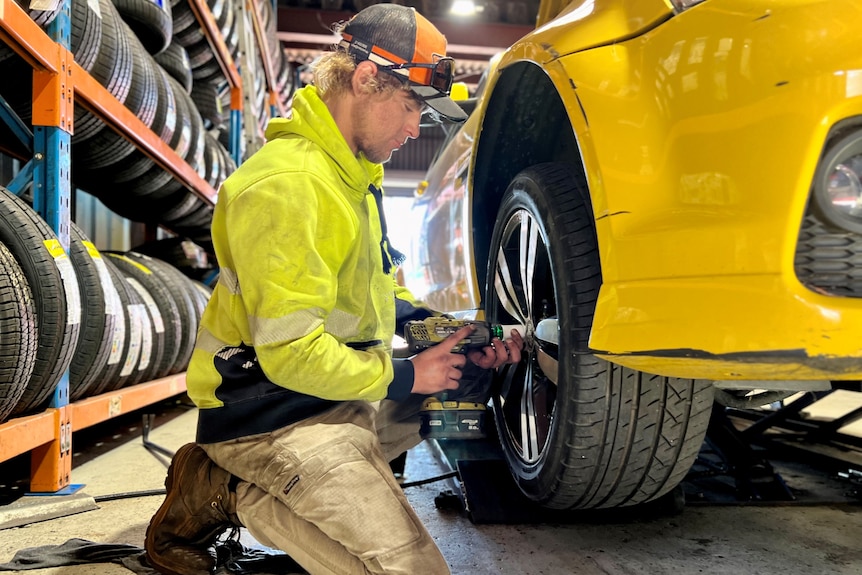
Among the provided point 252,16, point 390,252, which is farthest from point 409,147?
point 390,252

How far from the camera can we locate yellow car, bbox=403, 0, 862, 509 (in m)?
0.84

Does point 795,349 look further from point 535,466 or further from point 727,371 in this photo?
point 535,466

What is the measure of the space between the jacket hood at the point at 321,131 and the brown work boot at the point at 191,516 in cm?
69

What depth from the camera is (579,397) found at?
118 centimetres

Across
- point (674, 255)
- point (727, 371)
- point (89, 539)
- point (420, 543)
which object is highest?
point (674, 255)

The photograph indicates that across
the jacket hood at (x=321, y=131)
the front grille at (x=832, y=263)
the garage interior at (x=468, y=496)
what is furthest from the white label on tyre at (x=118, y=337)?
the front grille at (x=832, y=263)

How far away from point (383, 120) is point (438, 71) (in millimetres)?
166

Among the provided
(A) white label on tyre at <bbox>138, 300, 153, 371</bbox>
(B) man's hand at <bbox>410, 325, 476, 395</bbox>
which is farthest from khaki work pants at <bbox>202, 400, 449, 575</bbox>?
(A) white label on tyre at <bbox>138, 300, 153, 371</bbox>

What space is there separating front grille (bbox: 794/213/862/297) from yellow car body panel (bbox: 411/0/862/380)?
0.08 feet

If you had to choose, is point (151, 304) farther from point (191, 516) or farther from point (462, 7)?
point (462, 7)

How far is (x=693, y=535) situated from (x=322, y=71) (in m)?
1.41

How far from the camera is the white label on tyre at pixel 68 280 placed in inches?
71.2

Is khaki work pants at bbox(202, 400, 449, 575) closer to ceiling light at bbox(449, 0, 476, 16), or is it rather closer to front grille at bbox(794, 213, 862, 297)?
front grille at bbox(794, 213, 862, 297)

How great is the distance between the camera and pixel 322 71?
1.40 meters
